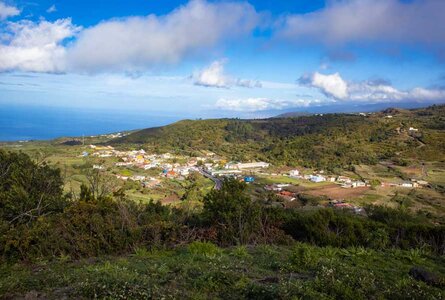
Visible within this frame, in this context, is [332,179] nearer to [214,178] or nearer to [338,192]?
[338,192]

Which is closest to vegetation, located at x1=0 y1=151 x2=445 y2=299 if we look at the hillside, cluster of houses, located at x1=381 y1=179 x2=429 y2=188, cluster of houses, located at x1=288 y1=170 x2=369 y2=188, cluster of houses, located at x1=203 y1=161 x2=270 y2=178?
cluster of houses, located at x1=288 y1=170 x2=369 y2=188

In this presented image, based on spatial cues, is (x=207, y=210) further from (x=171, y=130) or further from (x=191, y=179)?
(x=171, y=130)

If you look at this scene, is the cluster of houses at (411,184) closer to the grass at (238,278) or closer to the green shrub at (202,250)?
the grass at (238,278)

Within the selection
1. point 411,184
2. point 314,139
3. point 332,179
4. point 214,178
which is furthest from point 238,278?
point 314,139

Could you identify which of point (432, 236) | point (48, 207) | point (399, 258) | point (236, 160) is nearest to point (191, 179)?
point (236, 160)

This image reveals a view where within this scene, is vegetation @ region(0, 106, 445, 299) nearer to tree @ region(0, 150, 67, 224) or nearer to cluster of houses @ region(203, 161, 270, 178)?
tree @ region(0, 150, 67, 224)

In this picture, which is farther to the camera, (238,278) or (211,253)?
(211,253)
